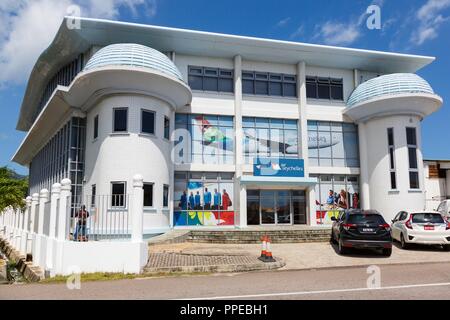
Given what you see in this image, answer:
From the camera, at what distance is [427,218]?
1479 centimetres

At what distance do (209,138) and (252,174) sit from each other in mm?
3284

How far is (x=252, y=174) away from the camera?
23.1 m

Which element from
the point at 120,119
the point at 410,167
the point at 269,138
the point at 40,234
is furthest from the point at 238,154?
the point at 40,234

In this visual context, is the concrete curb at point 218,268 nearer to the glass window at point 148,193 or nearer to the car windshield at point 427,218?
the car windshield at point 427,218

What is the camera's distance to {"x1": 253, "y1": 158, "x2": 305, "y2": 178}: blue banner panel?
22673 millimetres

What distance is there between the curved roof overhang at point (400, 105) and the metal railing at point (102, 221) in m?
16.6

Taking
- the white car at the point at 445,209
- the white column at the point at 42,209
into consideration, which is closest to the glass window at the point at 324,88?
the white car at the point at 445,209

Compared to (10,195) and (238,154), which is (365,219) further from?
(10,195)

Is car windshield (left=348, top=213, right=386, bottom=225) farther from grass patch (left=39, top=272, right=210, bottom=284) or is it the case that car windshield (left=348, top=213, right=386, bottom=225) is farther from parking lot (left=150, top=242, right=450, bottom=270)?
grass patch (left=39, top=272, right=210, bottom=284)

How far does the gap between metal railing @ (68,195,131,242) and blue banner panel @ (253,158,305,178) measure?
1208 cm

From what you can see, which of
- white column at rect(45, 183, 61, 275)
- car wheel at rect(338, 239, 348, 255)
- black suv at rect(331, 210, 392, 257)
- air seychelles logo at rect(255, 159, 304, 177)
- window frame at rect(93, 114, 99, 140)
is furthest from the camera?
air seychelles logo at rect(255, 159, 304, 177)

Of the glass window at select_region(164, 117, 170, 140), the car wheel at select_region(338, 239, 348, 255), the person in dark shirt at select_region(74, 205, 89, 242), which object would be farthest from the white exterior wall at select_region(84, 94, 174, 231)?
the car wheel at select_region(338, 239, 348, 255)

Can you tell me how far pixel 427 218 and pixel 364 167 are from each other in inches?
386

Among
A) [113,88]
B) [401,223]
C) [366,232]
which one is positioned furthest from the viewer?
[113,88]
